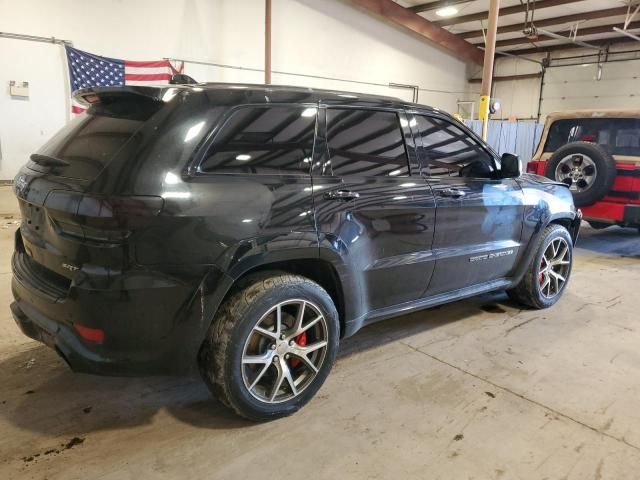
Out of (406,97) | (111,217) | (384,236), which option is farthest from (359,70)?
(111,217)

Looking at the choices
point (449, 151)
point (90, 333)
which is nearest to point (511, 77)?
point (449, 151)

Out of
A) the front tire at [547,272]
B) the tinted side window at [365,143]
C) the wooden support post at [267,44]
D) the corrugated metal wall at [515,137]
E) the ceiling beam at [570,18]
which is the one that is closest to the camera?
the tinted side window at [365,143]

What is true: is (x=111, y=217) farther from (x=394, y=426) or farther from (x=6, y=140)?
(x=6, y=140)

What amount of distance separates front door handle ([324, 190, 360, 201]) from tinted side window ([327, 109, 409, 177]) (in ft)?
0.39

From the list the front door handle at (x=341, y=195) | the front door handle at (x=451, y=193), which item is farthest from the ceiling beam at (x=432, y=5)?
the front door handle at (x=341, y=195)

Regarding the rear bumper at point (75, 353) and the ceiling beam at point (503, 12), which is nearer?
the rear bumper at point (75, 353)

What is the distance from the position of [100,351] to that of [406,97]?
15.6m

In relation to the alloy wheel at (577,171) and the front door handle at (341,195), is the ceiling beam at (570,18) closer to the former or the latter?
the alloy wheel at (577,171)

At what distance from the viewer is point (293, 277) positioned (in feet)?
7.85

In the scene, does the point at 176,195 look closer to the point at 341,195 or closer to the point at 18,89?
the point at 341,195

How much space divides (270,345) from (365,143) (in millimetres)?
1243

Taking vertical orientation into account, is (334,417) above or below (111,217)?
below

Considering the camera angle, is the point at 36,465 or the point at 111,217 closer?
the point at 111,217

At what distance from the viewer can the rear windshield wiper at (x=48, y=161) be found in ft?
7.25
